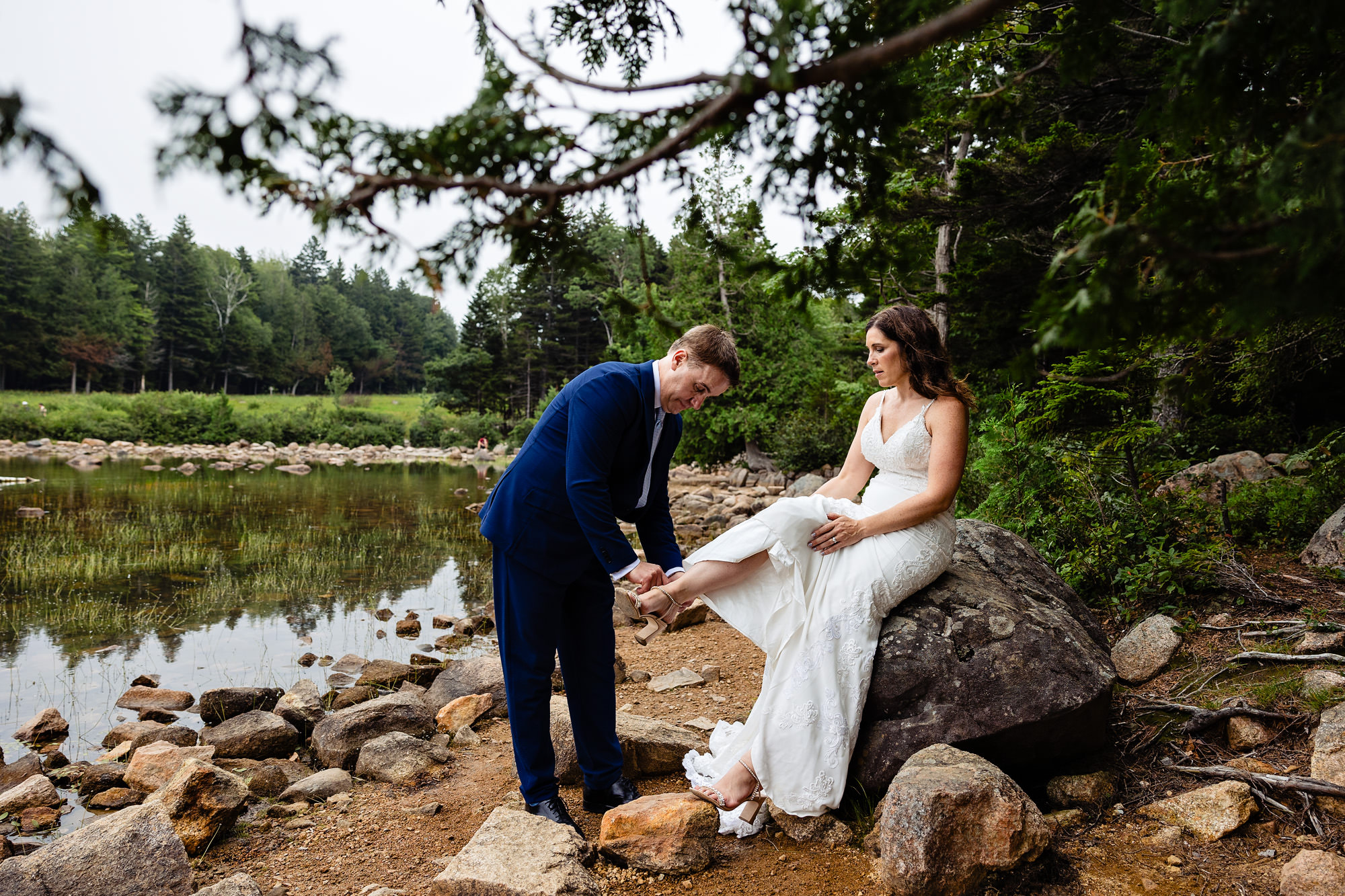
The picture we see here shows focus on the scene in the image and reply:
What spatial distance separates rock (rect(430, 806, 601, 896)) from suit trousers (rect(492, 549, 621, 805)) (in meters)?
0.41

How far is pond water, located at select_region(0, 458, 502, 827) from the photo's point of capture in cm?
663

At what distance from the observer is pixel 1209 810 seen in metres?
3.03

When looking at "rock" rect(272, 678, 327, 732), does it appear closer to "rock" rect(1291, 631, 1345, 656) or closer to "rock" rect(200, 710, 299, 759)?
"rock" rect(200, 710, 299, 759)

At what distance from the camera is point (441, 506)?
17.3m

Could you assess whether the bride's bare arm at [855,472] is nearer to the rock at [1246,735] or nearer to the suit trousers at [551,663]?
the suit trousers at [551,663]

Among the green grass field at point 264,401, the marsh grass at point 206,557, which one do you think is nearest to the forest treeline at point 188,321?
the green grass field at point 264,401

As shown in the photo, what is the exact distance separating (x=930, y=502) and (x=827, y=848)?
5.47ft

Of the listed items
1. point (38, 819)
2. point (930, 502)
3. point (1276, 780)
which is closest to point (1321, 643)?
point (1276, 780)

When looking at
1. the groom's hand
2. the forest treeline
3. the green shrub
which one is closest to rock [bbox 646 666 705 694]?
the groom's hand

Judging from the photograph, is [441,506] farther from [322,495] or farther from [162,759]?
[162,759]

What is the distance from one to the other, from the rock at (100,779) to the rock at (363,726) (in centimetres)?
105

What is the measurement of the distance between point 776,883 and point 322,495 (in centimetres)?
1868

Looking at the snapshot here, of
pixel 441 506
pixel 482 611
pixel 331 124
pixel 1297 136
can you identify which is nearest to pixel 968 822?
pixel 1297 136

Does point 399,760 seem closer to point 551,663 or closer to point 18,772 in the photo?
point 551,663
